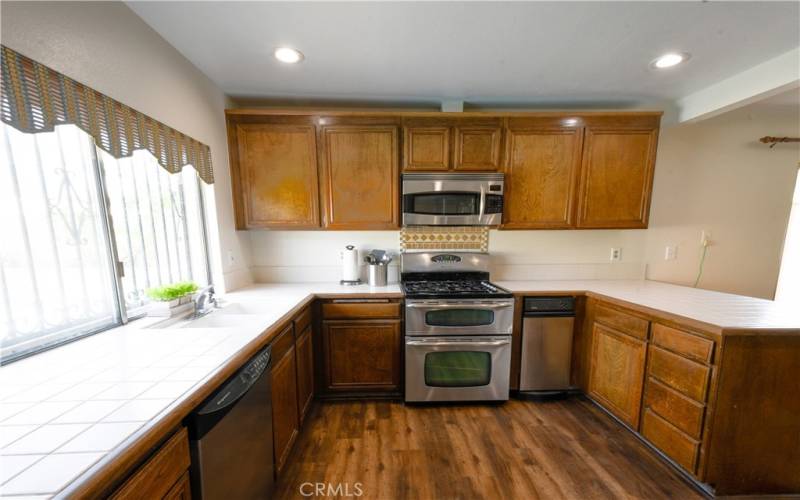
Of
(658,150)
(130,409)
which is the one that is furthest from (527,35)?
(130,409)

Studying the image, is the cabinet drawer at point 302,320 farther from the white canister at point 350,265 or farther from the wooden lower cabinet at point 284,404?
the white canister at point 350,265

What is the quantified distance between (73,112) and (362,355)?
1.95 meters

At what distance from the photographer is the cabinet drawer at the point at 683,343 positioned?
54.6 inches

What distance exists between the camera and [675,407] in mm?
1522

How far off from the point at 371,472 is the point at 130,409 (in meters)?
1.28

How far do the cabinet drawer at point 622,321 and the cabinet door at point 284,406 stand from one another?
216 centimetres

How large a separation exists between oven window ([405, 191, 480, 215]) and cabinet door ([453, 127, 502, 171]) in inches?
9.4

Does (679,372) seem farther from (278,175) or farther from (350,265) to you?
(278,175)

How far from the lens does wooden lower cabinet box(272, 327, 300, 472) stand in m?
1.40

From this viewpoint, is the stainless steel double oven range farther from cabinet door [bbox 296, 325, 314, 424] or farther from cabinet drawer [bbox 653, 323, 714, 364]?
cabinet drawer [bbox 653, 323, 714, 364]

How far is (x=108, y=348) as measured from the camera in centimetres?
110

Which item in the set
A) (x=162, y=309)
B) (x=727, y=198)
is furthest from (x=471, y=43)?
A: (x=727, y=198)

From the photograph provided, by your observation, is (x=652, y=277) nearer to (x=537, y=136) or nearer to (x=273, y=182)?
(x=537, y=136)

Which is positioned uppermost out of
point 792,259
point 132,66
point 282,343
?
point 132,66
